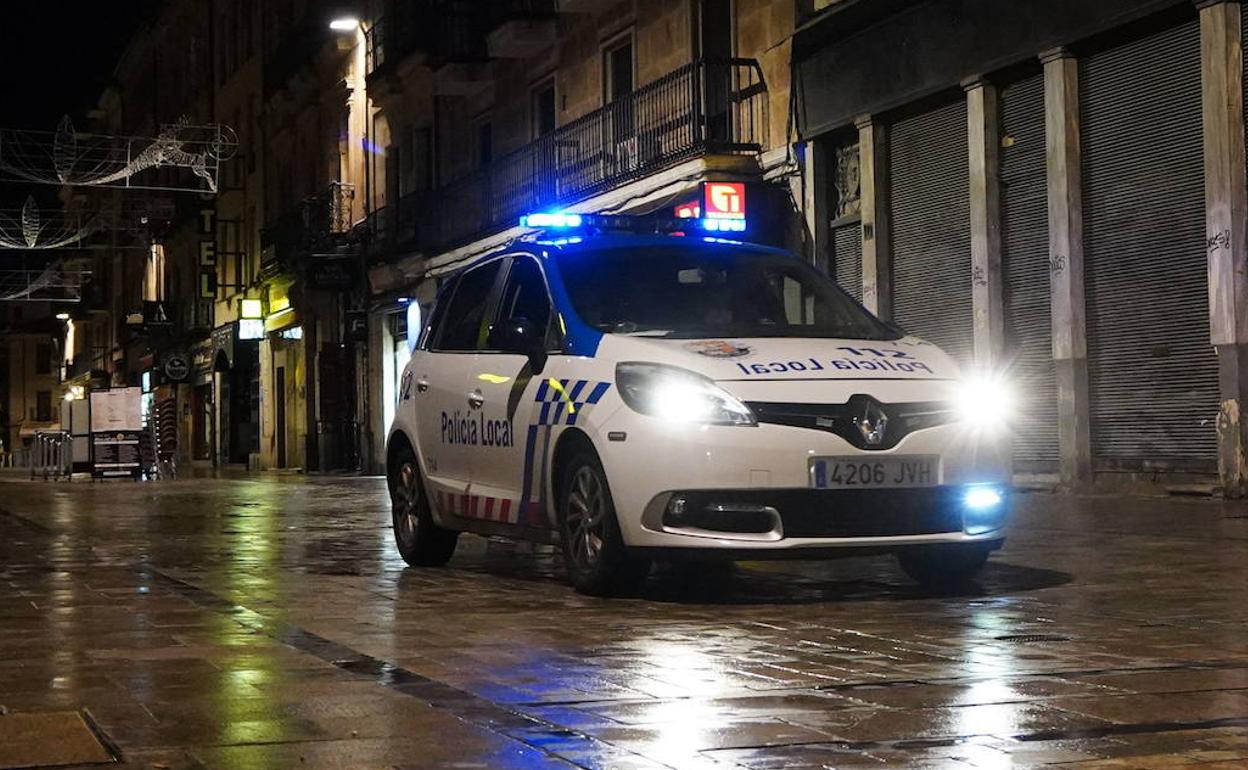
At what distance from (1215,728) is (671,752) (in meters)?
1.44

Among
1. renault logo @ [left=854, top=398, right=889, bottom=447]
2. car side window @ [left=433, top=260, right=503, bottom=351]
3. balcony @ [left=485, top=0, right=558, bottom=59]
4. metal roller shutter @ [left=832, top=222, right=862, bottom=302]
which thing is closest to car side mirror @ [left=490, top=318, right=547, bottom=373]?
car side window @ [left=433, top=260, right=503, bottom=351]

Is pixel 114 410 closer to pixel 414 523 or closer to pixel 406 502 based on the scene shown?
pixel 406 502

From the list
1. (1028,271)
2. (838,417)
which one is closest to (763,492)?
(838,417)

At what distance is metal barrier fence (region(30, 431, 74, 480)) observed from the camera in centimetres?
3544

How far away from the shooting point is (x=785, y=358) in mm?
8875

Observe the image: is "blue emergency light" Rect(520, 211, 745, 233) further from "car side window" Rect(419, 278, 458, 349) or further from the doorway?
the doorway

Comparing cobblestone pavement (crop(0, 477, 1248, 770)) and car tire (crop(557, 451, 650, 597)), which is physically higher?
car tire (crop(557, 451, 650, 597))

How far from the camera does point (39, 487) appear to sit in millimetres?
30719

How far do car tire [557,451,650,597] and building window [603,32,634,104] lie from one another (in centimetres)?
1963

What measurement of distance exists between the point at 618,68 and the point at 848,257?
651 cm

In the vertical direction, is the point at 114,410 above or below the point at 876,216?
below

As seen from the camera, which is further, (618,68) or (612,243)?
(618,68)

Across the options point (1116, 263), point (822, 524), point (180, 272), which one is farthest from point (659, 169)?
point (180, 272)

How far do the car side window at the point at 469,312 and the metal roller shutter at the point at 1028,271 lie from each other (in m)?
9.63
